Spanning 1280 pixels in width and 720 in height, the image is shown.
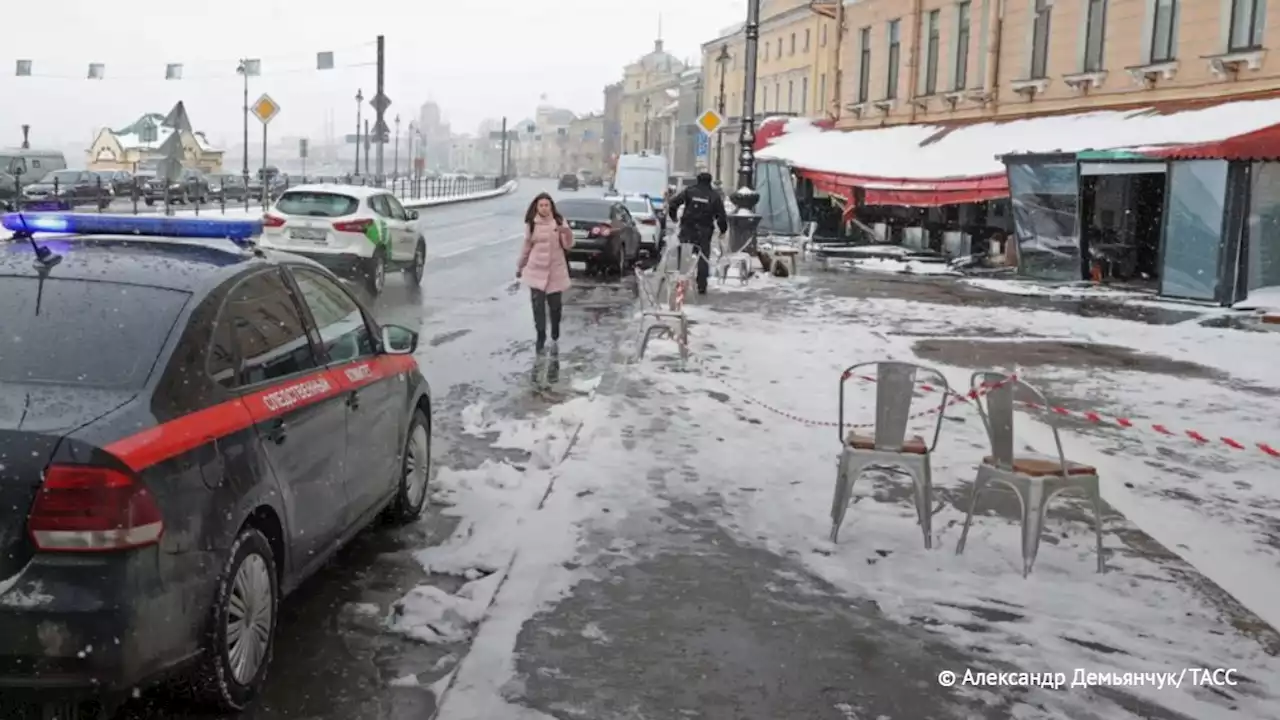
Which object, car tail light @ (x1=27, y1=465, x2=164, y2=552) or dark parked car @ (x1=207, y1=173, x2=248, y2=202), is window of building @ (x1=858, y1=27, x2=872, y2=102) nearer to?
dark parked car @ (x1=207, y1=173, x2=248, y2=202)

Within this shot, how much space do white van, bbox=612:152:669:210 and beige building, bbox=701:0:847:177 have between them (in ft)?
25.1

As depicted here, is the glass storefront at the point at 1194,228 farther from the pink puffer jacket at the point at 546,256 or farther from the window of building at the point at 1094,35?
the pink puffer jacket at the point at 546,256

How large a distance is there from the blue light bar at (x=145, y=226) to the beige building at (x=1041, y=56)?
65.6 ft

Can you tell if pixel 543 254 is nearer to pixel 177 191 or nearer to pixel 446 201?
pixel 177 191

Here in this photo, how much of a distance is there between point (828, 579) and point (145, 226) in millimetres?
3522

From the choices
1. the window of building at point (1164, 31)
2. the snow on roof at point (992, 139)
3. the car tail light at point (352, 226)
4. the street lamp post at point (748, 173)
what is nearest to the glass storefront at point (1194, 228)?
the snow on roof at point (992, 139)

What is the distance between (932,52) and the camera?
111 feet

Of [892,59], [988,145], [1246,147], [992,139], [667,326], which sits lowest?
[667,326]

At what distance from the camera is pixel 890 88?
36375 millimetres

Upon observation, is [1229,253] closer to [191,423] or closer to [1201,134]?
[1201,134]

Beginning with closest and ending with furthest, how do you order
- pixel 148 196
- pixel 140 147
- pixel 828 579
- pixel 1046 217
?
pixel 828 579 → pixel 1046 217 → pixel 148 196 → pixel 140 147

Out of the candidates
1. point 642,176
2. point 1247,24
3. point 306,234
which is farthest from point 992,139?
point 642,176

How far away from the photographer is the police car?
332 cm

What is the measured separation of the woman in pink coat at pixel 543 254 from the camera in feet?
40.0
